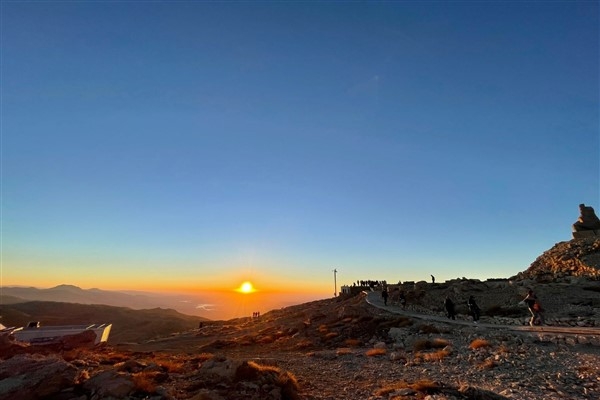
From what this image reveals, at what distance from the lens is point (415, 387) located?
13492 mm

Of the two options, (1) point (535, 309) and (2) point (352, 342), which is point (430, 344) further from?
(1) point (535, 309)

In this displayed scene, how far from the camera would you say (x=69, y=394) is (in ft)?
40.2

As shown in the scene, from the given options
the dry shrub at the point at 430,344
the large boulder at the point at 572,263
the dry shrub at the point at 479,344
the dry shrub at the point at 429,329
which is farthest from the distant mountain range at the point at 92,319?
the dry shrub at the point at 479,344

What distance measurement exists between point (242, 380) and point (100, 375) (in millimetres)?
5538

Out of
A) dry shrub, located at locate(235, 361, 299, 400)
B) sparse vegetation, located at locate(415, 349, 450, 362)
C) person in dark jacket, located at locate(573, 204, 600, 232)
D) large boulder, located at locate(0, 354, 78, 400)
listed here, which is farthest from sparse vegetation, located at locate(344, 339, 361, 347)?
person in dark jacket, located at locate(573, 204, 600, 232)

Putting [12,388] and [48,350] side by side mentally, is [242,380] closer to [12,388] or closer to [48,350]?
[12,388]

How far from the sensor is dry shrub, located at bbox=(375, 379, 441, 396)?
43.5 feet

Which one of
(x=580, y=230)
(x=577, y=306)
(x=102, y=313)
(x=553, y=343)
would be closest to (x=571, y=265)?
(x=580, y=230)

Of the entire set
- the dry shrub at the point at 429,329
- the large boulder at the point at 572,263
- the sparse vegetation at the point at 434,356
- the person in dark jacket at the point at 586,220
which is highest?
the person in dark jacket at the point at 586,220

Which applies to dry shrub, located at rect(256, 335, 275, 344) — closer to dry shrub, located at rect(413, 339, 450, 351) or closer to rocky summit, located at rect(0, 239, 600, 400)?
rocky summit, located at rect(0, 239, 600, 400)

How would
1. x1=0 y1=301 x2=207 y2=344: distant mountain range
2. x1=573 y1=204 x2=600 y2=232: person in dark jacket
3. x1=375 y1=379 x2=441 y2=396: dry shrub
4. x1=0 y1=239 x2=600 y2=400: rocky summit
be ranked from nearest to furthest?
x1=0 y1=239 x2=600 y2=400: rocky summit
x1=375 y1=379 x2=441 y2=396: dry shrub
x1=573 y1=204 x2=600 y2=232: person in dark jacket
x1=0 y1=301 x2=207 y2=344: distant mountain range

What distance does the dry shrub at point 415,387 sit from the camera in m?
13.3

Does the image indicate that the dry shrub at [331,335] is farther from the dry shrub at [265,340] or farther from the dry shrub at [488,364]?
the dry shrub at [488,364]

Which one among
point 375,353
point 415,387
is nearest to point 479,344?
point 375,353
